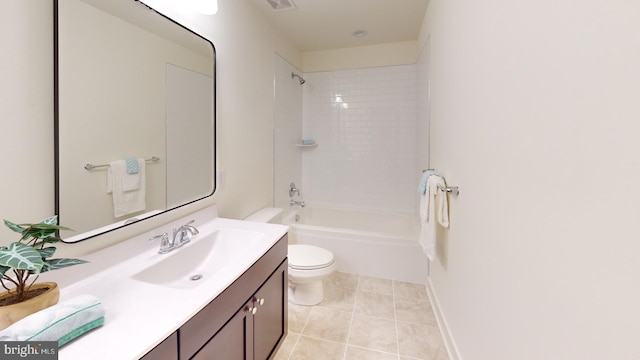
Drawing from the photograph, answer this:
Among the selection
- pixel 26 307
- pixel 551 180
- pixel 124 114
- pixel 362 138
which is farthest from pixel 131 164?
pixel 362 138

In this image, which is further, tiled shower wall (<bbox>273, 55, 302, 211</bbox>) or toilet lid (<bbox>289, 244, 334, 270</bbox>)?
tiled shower wall (<bbox>273, 55, 302, 211</bbox>)

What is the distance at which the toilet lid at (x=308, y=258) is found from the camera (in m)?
1.98

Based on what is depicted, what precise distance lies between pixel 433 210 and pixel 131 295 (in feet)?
5.39

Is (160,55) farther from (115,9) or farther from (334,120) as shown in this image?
(334,120)

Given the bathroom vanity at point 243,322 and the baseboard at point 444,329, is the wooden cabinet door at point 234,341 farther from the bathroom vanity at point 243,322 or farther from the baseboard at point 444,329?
the baseboard at point 444,329

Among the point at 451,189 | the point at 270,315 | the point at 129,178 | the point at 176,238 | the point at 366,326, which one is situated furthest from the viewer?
the point at 366,326

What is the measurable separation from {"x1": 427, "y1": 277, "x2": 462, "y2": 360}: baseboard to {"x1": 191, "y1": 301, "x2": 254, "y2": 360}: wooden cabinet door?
3.75 feet

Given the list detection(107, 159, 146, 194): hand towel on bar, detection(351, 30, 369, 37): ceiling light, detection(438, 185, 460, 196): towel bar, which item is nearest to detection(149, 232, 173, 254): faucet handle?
detection(107, 159, 146, 194): hand towel on bar

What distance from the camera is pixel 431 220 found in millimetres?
1715

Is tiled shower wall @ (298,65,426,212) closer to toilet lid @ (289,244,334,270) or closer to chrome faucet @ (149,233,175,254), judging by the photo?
toilet lid @ (289,244,334,270)

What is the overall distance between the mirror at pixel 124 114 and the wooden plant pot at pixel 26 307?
0.30 m

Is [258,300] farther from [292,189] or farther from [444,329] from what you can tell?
[292,189]

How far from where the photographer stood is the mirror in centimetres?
95

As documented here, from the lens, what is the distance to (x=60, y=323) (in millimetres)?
631
